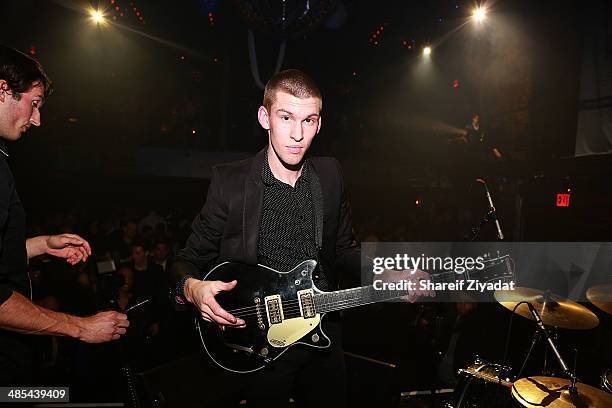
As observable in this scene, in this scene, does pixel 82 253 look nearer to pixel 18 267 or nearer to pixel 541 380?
pixel 18 267

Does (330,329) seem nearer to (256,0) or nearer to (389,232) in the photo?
(256,0)

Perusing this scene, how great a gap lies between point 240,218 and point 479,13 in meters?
10.9

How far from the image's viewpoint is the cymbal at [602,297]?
3.59 meters

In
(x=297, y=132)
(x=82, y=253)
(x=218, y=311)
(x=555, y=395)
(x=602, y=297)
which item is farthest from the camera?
(x=602, y=297)

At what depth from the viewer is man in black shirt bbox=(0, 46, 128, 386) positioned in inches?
81.0

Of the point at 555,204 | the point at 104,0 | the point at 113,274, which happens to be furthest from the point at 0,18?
the point at 555,204

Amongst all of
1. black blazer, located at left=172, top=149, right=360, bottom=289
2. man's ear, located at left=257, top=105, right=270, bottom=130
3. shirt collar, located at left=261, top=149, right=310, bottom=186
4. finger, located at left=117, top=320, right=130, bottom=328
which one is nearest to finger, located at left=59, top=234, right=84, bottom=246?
finger, located at left=117, top=320, right=130, bottom=328


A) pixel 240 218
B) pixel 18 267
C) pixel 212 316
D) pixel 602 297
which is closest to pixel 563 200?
pixel 602 297

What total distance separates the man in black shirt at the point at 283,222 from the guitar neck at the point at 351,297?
0.29ft

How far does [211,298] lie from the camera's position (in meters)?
1.99

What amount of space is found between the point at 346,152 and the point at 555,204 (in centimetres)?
688

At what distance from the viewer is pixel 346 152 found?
13.4 m

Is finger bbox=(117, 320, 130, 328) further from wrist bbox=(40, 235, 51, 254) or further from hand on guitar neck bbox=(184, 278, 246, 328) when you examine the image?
wrist bbox=(40, 235, 51, 254)

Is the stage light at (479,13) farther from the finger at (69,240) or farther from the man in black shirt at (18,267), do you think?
the finger at (69,240)
